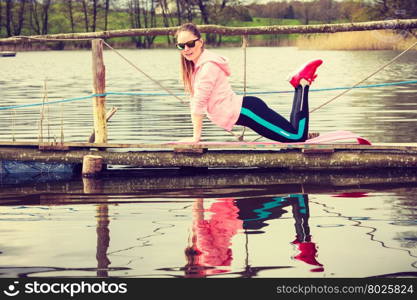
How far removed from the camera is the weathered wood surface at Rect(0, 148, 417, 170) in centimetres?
1125

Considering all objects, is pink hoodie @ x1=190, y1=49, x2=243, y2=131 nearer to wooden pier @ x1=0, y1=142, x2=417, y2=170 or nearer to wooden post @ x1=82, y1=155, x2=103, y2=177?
wooden pier @ x1=0, y1=142, x2=417, y2=170

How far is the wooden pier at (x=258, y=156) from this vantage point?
1123 centimetres

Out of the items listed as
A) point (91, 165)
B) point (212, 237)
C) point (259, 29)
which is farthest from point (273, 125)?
point (212, 237)

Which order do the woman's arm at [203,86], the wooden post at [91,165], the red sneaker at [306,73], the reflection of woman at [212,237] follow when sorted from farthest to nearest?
the wooden post at [91,165] < the red sneaker at [306,73] < the woman's arm at [203,86] < the reflection of woman at [212,237]

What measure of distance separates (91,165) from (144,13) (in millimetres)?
90690

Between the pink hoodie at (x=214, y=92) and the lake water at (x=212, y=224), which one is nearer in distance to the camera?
the lake water at (x=212, y=224)

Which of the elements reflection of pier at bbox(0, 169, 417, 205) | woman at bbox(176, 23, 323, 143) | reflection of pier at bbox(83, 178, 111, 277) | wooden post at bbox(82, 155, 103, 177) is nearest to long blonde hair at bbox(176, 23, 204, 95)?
woman at bbox(176, 23, 323, 143)

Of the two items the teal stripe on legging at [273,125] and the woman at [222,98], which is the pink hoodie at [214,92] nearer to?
the woman at [222,98]

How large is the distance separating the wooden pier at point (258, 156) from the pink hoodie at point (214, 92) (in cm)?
65

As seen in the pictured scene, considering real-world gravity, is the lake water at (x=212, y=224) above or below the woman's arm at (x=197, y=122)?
below

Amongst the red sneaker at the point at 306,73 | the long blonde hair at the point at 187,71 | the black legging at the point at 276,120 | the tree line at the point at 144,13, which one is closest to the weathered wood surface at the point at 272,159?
the black legging at the point at 276,120

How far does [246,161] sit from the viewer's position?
11.4 metres

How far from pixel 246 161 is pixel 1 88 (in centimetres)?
2377

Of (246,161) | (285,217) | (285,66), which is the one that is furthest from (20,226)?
(285,66)
